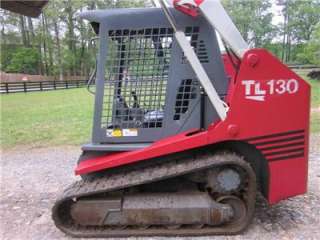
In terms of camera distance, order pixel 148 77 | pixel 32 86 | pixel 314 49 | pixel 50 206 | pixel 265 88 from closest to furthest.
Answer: pixel 265 88 < pixel 148 77 < pixel 50 206 < pixel 314 49 < pixel 32 86

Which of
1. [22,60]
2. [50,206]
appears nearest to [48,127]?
[50,206]

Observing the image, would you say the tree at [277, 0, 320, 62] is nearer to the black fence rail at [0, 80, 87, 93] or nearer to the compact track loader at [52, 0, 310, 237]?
the black fence rail at [0, 80, 87, 93]

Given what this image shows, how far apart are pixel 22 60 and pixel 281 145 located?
45631mm

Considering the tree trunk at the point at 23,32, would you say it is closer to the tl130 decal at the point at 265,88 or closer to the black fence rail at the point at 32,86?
the black fence rail at the point at 32,86

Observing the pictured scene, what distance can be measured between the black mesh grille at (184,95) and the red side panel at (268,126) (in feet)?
0.90

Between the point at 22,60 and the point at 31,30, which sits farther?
the point at 31,30

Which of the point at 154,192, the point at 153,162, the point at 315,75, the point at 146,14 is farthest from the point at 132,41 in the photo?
the point at 315,75

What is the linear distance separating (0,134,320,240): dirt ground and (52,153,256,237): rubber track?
0.10 m

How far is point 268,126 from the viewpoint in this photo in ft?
11.2

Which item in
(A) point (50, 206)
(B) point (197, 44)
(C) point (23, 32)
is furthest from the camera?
(C) point (23, 32)

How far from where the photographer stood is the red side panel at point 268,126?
3.35 metres

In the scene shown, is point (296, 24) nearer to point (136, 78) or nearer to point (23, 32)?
point (23, 32)

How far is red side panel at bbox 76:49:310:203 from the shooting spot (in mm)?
3354

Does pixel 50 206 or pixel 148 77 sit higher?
pixel 148 77
